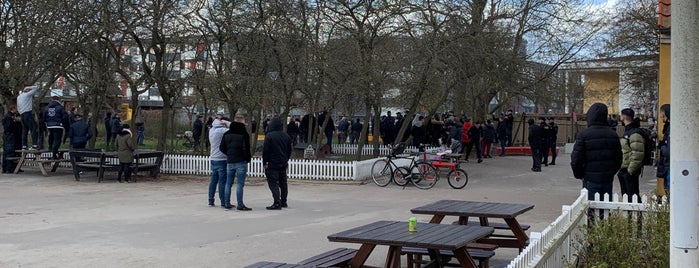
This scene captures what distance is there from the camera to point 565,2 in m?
24.4

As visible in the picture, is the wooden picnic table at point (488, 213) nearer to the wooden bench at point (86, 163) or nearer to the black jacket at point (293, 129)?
the wooden bench at point (86, 163)

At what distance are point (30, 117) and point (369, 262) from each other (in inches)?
634

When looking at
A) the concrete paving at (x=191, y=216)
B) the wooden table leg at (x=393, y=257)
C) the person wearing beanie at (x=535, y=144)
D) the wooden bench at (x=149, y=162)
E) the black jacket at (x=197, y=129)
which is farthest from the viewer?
the black jacket at (x=197, y=129)

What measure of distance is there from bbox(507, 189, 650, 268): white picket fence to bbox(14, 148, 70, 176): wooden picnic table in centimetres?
1624

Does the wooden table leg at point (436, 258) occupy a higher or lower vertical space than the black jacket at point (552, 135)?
lower

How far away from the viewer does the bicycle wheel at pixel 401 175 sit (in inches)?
728

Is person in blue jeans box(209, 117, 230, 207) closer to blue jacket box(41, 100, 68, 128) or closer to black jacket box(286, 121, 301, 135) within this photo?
blue jacket box(41, 100, 68, 128)

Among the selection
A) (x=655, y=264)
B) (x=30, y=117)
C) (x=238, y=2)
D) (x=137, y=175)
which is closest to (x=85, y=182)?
(x=137, y=175)

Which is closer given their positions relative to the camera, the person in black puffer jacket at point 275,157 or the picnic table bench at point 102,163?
the person in black puffer jacket at point 275,157

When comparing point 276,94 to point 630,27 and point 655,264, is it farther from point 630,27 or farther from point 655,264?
point 655,264

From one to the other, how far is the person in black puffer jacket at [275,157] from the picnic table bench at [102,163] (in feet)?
22.3

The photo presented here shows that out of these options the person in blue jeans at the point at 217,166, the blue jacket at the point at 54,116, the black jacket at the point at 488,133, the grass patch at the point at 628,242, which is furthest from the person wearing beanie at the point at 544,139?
the grass patch at the point at 628,242

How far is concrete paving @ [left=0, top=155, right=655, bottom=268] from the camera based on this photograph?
29.9 ft

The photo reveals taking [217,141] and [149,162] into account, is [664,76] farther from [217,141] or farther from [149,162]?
[149,162]
